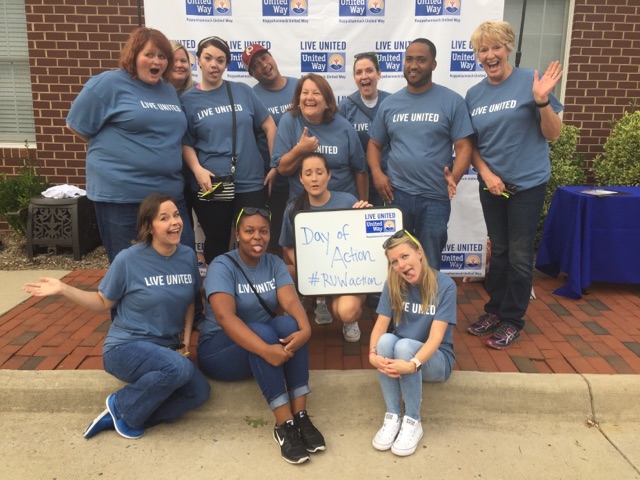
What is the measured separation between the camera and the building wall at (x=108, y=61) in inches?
224

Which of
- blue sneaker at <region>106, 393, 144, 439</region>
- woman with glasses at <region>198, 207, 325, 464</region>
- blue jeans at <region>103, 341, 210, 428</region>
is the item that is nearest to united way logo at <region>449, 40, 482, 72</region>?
woman with glasses at <region>198, 207, 325, 464</region>

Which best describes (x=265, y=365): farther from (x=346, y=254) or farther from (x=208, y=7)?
(x=208, y=7)

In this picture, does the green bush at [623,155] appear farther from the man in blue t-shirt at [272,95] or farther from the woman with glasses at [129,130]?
the woman with glasses at [129,130]

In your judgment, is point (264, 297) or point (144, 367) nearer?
point (144, 367)

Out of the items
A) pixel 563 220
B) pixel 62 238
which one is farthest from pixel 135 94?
pixel 563 220

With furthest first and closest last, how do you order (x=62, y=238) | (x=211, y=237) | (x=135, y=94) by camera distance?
(x=62, y=238), (x=211, y=237), (x=135, y=94)

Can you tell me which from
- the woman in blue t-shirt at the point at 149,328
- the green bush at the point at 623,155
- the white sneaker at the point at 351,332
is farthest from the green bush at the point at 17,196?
the green bush at the point at 623,155

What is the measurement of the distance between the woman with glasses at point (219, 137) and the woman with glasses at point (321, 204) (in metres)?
0.39

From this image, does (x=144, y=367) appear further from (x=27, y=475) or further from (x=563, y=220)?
(x=563, y=220)

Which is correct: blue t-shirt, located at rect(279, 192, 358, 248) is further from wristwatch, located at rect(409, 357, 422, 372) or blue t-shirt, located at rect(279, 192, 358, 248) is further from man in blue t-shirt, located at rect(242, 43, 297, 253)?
wristwatch, located at rect(409, 357, 422, 372)

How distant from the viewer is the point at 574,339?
3.71 m

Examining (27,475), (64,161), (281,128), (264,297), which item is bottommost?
(27,475)

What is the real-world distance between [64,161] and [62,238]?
1.12 metres

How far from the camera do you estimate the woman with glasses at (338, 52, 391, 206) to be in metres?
4.00
